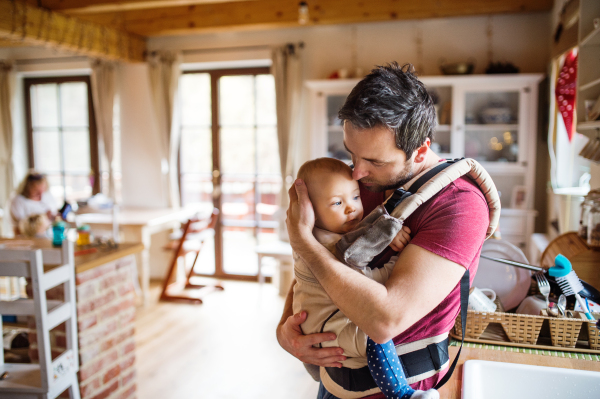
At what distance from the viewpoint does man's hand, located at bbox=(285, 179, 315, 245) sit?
1078mm

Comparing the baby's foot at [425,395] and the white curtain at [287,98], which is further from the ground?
the white curtain at [287,98]

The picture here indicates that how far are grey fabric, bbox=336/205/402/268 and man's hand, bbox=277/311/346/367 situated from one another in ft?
0.72

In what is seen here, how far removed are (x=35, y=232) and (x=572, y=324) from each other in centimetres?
391

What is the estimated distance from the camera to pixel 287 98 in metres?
4.40

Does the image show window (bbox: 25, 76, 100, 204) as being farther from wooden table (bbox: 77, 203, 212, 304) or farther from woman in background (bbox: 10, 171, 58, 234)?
woman in background (bbox: 10, 171, 58, 234)

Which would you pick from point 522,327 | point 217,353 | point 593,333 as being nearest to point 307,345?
point 522,327

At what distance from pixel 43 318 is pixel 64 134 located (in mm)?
4222

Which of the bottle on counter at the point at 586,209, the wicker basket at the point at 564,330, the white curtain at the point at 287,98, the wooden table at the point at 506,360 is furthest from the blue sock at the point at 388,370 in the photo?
the white curtain at the point at 287,98

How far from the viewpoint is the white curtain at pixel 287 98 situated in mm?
4359

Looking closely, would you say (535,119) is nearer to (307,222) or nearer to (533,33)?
(533,33)

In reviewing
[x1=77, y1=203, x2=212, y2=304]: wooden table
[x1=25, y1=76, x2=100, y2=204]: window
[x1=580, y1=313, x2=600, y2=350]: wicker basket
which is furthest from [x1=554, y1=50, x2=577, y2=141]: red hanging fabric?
[x1=25, y1=76, x2=100, y2=204]: window

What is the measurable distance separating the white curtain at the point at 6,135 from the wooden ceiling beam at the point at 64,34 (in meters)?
1.28

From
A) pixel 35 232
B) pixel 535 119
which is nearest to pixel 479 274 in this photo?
pixel 535 119

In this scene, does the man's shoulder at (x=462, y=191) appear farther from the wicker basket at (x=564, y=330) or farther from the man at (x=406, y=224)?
the wicker basket at (x=564, y=330)
